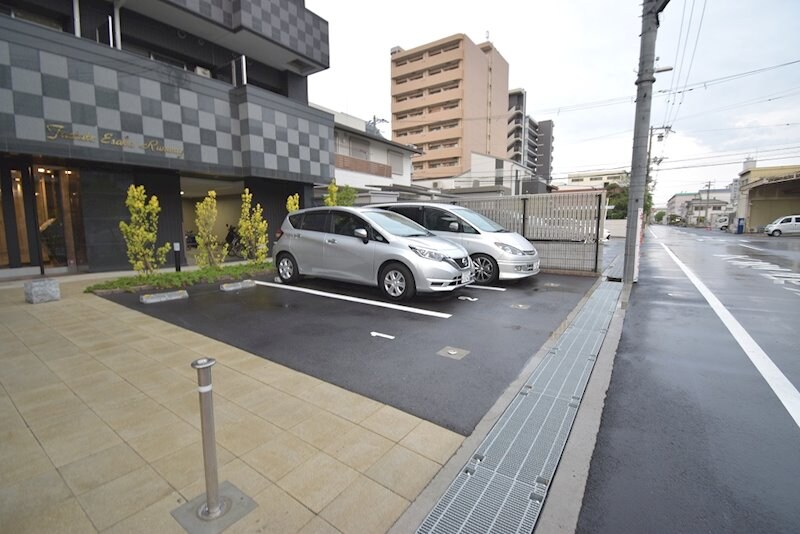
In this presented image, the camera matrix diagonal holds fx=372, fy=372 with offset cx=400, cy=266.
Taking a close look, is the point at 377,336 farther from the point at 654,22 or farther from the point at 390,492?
the point at 654,22

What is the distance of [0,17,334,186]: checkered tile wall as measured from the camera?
8.84 m

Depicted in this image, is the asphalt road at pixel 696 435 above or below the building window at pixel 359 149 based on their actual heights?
below

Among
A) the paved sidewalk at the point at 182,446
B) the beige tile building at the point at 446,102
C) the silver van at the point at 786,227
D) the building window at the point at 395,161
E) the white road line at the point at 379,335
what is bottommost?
the paved sidewalk at the point at 182,446

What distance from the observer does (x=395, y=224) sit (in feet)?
24.6

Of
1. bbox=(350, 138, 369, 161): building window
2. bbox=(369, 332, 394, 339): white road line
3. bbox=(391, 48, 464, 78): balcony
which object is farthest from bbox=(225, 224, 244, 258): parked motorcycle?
bbox=(391, 48, 464, 78): balcony

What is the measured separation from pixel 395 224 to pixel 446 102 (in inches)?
1788

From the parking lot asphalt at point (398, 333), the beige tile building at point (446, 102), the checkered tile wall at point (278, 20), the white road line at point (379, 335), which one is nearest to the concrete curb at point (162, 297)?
the parking lot asphalt at point (398, 333)

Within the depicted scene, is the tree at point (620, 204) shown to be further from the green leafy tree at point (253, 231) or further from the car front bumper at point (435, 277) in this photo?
the car front bumper at point (435, 277)

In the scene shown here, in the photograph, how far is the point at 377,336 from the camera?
5027mm

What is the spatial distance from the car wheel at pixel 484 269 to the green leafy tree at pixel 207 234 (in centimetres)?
653

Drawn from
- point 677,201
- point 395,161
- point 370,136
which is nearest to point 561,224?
point 370,136

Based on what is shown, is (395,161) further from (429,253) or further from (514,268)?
(429,253)

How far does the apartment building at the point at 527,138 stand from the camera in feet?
208

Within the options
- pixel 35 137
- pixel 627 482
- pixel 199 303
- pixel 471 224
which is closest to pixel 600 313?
pixel 471 224
